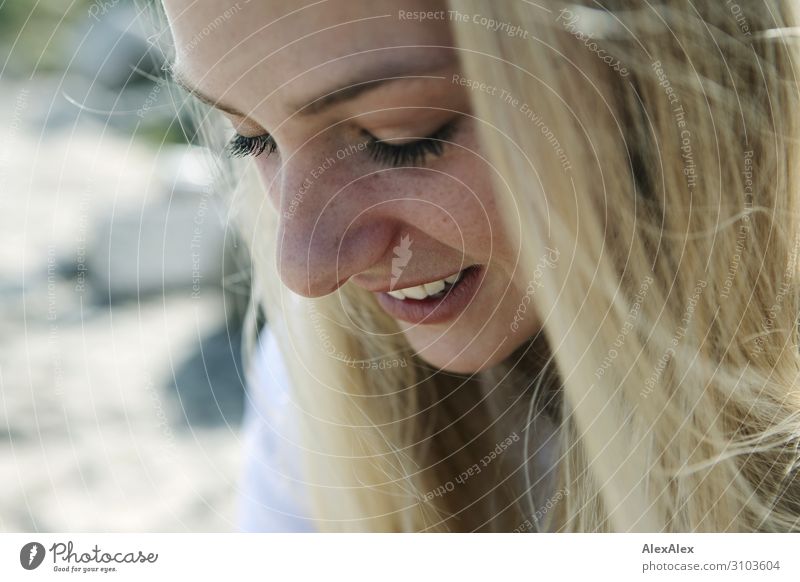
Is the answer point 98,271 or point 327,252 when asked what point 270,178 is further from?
point 98,271

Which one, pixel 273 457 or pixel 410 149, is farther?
→ pixel 273 457

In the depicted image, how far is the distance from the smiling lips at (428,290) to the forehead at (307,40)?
123 millimetres

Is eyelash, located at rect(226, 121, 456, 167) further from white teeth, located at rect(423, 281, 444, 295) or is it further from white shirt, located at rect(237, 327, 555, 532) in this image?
white shirt, located at rect(237, 327, 555, 532)

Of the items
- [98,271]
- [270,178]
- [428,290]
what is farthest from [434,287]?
[98,271]

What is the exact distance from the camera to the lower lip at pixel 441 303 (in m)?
0.44

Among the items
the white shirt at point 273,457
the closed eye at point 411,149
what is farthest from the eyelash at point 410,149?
the white shirt at point 273,457

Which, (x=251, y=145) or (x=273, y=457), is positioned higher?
(x=251, y=145)

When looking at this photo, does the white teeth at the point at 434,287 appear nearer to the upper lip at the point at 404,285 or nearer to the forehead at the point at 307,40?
the upper lip at the point at 404,285

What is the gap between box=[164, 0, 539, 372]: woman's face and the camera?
0.35 metres

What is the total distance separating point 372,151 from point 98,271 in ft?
0.93

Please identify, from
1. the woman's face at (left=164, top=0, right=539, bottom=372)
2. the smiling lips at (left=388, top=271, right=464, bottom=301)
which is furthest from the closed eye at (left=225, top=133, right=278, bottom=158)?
the smiling lips at (left=388, top=271, right=464, bottom=301)

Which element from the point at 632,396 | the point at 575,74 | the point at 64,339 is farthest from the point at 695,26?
the point at 64,339

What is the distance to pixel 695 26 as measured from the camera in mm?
376

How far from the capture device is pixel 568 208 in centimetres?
40
